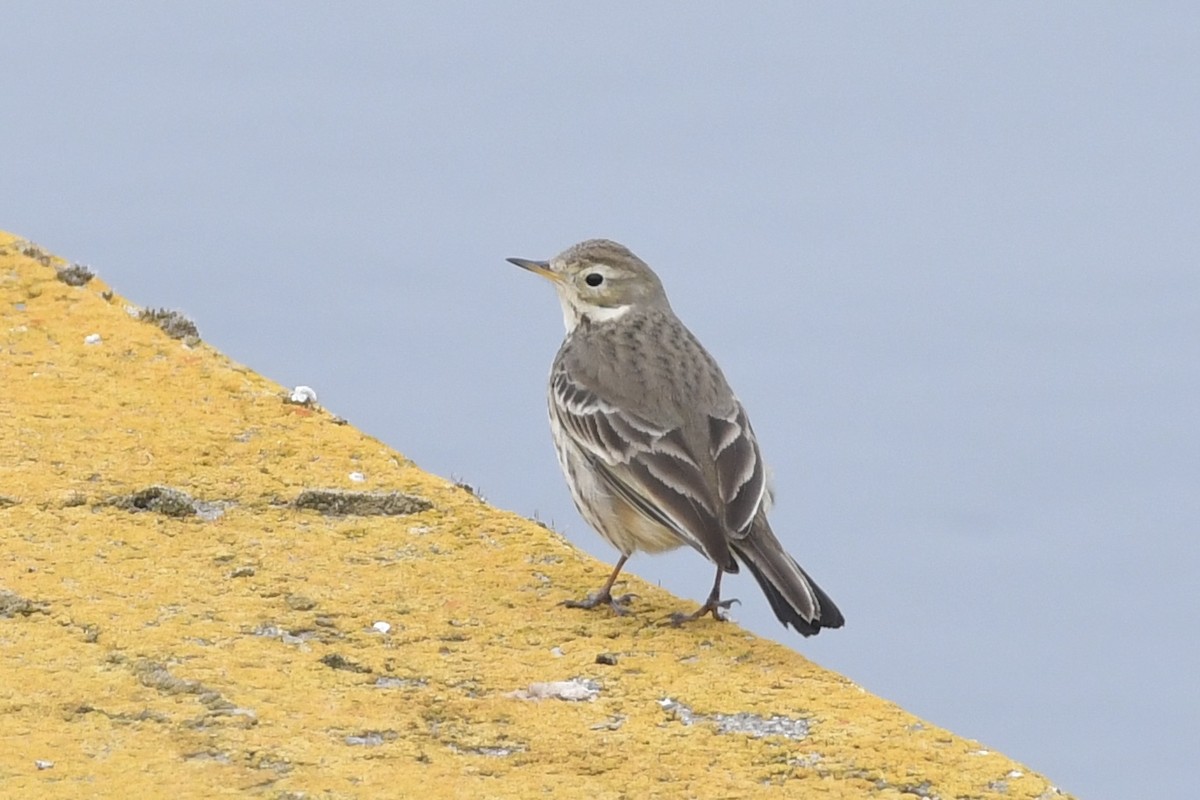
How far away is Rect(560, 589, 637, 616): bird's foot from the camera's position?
6.41 metres

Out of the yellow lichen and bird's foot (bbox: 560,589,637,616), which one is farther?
bird's foot (bbox: 560,589,637,616)

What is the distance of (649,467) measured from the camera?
7.14 metres

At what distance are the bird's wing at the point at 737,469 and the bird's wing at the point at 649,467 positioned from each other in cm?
6

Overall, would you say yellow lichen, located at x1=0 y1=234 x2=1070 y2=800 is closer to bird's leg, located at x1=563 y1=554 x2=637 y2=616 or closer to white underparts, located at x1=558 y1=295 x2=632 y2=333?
bird's leg, located at x1=563 y1=554 x2=637 y2=616

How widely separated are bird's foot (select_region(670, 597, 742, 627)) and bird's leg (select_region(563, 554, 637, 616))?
0.56ft

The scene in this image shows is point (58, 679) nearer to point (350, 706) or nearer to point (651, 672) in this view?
point (350, 706)

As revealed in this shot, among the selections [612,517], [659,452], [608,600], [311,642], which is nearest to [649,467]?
[659,452]

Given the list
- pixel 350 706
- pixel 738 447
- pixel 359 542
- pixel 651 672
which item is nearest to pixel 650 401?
pixel 738 447

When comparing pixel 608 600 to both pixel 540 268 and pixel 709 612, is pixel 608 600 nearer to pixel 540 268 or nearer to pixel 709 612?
pixel 709 612

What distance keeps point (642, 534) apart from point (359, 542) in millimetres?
1131

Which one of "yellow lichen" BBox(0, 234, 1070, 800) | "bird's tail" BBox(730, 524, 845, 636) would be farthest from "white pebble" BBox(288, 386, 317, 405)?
"bird's tail" BBox(730, 524, 845, 636)

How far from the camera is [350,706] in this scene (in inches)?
204

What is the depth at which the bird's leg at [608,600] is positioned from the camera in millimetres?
6426

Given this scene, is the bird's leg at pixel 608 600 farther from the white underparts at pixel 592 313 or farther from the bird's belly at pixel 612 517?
the white underparts at pixel 592 313
